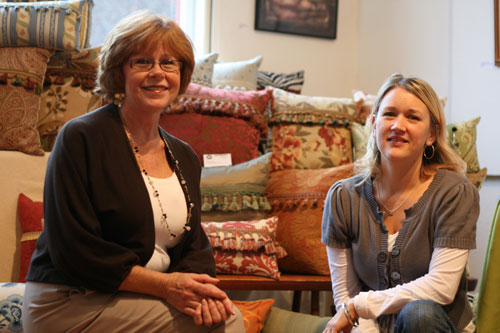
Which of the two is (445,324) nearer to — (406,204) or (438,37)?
→ (406,204)

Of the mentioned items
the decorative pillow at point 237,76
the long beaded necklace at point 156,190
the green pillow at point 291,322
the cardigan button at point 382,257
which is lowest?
the green pillow at point 291,322

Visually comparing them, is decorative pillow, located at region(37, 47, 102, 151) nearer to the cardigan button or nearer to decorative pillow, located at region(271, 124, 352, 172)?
decorative pillow, located at region(271, 124, 352, 172)

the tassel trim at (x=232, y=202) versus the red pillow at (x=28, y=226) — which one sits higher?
the tassel trim at (x=232, y=202)

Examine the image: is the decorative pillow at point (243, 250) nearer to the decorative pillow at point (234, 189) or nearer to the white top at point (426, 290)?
the decorative pillow at point (234, 189)

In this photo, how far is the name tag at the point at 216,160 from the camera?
2518 mm

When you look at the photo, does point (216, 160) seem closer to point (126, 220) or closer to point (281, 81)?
point (281, 81)

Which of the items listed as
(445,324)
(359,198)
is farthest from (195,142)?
(445,324)

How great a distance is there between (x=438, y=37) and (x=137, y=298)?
2.63 metres

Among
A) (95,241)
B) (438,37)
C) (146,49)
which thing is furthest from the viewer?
(438,37)

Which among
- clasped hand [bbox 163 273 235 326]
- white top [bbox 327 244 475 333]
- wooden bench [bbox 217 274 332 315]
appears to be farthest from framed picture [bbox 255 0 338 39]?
clasped hand [bbox 163 273 235 326]

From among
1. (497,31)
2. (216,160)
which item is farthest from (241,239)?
(497,31)

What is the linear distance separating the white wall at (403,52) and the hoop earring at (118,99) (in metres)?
2.01

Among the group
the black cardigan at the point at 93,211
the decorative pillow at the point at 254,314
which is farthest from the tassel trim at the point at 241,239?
the black cardigan at the point at 93,211

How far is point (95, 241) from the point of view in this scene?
1.33m
